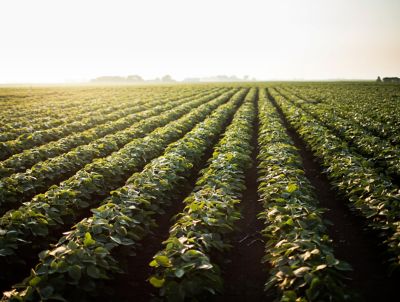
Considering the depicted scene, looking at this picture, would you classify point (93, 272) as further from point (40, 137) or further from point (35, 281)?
point (40, 137)

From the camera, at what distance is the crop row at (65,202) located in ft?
15.2

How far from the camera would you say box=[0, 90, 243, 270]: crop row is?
4645mm

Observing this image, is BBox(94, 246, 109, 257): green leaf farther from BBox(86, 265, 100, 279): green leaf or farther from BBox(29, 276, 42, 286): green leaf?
BBox(29, 276, 42, 286): green leaf

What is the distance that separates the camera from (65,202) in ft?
19.1

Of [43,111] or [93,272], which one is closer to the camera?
[93,272]

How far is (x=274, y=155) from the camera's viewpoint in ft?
27.1

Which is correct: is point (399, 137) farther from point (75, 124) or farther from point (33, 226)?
point (75, 124)

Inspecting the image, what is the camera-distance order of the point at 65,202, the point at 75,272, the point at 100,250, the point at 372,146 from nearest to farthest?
the point at 75,272, the point at 100,250, the point at 65,202, the point at 372,146

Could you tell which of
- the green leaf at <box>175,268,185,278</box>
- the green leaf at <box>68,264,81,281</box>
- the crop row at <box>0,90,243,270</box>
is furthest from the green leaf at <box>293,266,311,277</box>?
the crop row at <box>0,90,243,270</box>

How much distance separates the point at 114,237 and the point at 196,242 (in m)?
1.18

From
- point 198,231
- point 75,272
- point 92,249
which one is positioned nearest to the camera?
point 75,272

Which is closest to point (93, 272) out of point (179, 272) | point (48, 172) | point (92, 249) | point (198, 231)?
point (92, 249)

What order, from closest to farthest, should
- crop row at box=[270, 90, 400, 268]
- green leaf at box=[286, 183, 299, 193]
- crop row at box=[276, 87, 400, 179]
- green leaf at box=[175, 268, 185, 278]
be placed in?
green leaf at box=[175, 268, 185, 278]
crop row at box=[270, 90, 400, 268]
green leaf at box=[286, 183, 299, 193]
crop row at box=[276, 87, 400, 179]

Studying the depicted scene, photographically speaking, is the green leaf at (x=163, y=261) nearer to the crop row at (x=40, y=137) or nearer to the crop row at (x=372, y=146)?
the crop row at (x=372, y=146)
